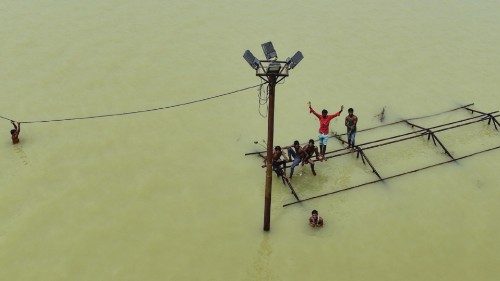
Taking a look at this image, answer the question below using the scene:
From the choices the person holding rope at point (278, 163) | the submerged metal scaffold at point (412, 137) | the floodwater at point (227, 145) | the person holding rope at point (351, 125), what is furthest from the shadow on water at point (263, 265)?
the person holding rope at point (351, 125)

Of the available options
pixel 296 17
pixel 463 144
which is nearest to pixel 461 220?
pixel 463 144

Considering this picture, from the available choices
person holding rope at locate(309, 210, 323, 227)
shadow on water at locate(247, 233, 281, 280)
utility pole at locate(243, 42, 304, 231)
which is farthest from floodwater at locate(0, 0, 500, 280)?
utility pole at locate(243, 42, 304, 231)

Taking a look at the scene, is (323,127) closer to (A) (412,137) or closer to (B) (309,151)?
(B) (309,151)

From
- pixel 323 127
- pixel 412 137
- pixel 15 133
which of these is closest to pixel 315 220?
pixel 323 127

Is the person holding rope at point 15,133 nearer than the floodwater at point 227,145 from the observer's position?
No

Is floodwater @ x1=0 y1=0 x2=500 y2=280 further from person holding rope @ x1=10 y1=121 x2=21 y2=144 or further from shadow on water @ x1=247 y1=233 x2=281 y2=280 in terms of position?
person holding rope @ x1=10 y1=121 x2=21 y2=144

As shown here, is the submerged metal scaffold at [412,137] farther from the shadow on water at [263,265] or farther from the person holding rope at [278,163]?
the shadow on water at [263,265]
